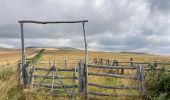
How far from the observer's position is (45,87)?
20062mm

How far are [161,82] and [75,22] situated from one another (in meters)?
4.32

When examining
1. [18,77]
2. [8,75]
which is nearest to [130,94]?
[18,77]

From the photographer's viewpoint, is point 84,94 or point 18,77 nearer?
point 84,94

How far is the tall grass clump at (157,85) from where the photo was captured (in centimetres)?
1665

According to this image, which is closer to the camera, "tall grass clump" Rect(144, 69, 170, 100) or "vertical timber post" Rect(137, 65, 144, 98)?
"tall grass clump" Rect(144, 69, 170, 100)

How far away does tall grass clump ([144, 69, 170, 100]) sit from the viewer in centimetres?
1665

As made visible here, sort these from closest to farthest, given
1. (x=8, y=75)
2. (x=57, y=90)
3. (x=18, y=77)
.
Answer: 1. (x=57, y=90)
2. (x=18, y=77)
3. (x=8, y=75)

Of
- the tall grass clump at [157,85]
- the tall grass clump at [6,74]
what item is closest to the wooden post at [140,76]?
the tall grass clump at [157,85]

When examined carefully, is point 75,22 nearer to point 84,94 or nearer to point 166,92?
point 84,94

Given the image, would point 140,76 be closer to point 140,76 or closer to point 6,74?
point 140,76

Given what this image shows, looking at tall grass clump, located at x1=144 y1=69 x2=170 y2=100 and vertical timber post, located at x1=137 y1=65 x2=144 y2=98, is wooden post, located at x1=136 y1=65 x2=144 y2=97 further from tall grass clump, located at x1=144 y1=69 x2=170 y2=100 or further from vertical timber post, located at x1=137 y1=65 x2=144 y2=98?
tall grass clump, located at x1=144 y1=69 x2=170 y2=100

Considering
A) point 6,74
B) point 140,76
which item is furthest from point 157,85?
point 6,74

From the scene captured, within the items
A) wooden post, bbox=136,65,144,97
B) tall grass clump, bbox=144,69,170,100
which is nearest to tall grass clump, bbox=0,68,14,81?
wooden post, bbox=136,65,144,97

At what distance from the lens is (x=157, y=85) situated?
56.9 ft
